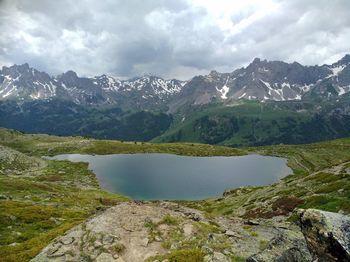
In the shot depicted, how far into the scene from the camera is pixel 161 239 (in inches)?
1022

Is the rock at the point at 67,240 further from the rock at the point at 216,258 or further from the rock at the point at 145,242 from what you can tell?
the rock at the point at 216,258

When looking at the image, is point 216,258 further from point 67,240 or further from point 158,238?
point 67,240

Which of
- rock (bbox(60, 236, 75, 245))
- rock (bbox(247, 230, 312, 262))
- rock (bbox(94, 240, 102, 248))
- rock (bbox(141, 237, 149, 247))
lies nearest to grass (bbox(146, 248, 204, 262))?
rock (bbox(141, 237, 149, 247))

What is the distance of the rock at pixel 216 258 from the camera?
72.9ft

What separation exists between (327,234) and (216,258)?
10800mm

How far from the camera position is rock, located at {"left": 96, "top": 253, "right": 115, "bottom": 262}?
2320 centimetres

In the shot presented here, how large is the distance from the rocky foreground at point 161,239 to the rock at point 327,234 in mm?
3670

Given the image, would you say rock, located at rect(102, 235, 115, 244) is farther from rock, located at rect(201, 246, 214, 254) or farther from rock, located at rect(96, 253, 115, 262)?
rock, located at rect(201, 246, 214, 254)

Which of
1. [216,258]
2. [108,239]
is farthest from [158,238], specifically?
[216,258]

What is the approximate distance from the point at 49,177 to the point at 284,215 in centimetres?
10478

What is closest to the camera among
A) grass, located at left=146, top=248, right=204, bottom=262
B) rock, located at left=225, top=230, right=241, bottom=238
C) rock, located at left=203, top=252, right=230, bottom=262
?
rock, located at left=203, top=252, right=230, bottom=262

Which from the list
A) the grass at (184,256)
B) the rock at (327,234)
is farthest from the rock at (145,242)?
the rock at (327,234)

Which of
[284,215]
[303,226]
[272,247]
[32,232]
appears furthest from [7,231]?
[284,215]

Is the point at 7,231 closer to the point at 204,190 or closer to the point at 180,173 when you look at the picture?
the point at 204,190
